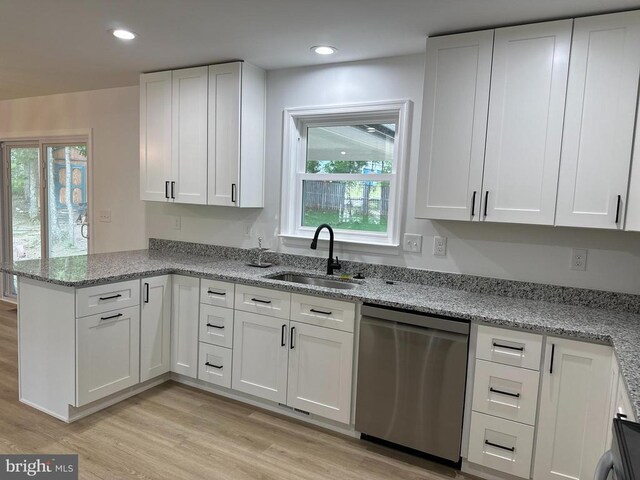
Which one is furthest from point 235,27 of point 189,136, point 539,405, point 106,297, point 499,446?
point 499,446

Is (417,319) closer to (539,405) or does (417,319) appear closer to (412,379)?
(412,379)

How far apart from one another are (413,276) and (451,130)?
0.96 meters

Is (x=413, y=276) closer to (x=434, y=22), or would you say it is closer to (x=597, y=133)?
(x=597, y=133)

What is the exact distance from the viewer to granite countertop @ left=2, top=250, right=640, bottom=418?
76.7 inches

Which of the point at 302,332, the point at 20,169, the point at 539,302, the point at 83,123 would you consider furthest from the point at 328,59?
the point at 20,169

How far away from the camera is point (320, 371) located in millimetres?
2646

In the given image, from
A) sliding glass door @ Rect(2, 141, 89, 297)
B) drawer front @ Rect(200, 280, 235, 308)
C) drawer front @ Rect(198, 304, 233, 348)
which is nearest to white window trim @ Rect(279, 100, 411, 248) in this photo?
drawer front @ Rect(200, 280, 235, 308)

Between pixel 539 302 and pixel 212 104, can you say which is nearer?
pixel 539 302

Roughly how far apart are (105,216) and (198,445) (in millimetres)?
2711

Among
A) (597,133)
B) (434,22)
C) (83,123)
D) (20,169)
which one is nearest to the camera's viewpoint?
(597,133)

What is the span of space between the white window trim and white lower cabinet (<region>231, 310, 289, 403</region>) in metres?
0.78

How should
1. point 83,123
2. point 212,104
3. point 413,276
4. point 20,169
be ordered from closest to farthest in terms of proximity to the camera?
1. point 413,276
2. point 212,104
3. point 83,123
4. point 20,169

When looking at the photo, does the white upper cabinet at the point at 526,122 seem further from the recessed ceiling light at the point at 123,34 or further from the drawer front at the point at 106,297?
the drawer front at the point at 106,297

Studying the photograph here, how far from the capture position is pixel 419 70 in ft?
9.32
